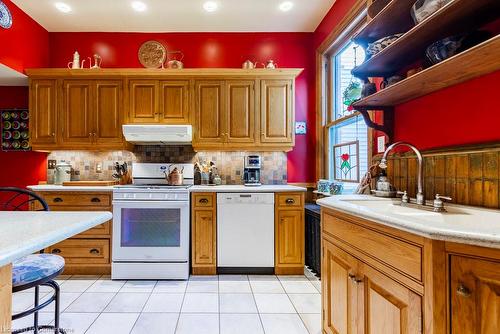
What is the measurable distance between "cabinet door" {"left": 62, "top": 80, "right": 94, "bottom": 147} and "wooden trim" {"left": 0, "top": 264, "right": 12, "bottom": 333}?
112 inches

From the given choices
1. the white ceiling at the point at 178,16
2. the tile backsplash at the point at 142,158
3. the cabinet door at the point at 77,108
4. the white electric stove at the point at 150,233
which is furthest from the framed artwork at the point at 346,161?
the cabinet door at the point at 77,108

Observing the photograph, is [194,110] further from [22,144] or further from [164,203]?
[22,144]

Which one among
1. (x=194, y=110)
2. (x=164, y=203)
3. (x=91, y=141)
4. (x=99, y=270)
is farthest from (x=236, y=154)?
(x=99, y=270)

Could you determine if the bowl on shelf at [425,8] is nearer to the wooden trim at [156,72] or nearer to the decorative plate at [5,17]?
the wooden trim at [156,72]

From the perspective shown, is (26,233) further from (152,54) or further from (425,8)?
(152,54)

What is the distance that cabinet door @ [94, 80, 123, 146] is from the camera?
3.30m

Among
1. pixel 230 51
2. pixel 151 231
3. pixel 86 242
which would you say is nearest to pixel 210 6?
pixel 230 51

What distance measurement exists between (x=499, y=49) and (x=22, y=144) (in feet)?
14.8

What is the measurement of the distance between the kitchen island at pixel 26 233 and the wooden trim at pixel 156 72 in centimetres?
Result: 232

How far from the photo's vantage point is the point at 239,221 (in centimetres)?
302

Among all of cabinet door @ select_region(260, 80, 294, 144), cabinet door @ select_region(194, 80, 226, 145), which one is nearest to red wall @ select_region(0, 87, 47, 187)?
cabinet door @ select_region(194, 80, 226, 145)

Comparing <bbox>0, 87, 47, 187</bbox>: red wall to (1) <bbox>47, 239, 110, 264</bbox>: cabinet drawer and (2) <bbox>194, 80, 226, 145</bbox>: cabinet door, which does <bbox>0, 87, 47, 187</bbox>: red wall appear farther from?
(2) <bbox>194, 80, 226, 145</bbox>: cabinet door

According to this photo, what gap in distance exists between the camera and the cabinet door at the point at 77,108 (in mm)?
3301

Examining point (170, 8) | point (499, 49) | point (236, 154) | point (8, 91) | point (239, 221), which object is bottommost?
point (239, 221)
